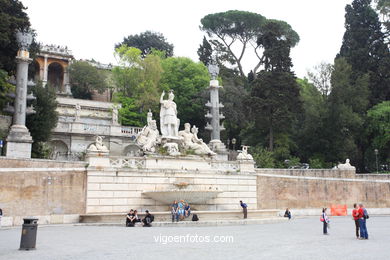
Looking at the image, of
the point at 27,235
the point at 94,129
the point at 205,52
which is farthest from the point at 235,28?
the point at 27,235

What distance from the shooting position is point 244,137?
139 ft

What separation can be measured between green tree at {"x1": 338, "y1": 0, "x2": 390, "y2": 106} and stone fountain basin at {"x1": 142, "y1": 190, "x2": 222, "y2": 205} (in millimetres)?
24470

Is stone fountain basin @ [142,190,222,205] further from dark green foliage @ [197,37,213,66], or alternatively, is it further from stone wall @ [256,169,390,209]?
dark green foliage @ [197,37,213,66]

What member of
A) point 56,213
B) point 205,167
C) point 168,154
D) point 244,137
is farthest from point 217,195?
point 244,137

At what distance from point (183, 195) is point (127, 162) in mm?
3733

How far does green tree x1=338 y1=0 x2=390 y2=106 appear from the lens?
1612 inches

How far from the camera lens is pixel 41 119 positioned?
2933 centimetres

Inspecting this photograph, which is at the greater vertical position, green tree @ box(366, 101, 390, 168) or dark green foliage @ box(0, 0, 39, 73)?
dark green foliage @ box(0, 0, 39, 73)

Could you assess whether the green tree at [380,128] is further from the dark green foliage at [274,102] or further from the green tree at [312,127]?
the dark green foliage at [274,102]

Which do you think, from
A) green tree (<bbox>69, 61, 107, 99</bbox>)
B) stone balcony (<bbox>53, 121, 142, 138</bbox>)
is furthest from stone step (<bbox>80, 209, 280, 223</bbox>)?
green tree (<bbox>69, 61, 107, 99</bbox>)

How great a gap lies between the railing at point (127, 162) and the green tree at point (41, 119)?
7.35 m

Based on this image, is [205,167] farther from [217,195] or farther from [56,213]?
[56,213]

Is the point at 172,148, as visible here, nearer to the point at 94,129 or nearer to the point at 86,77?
the point at 94,129

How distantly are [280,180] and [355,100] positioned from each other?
15.2 m
